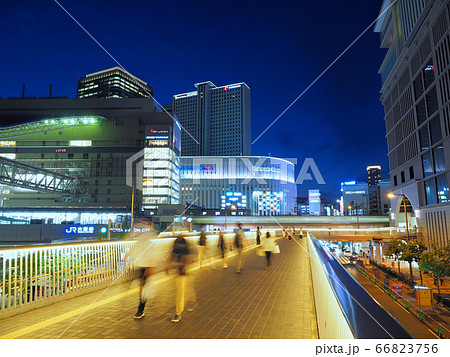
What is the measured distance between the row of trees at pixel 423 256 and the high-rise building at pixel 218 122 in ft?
430

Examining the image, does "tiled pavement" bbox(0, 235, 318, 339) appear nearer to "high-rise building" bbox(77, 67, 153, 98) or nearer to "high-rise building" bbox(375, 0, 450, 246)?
"high-rise building" bbox(375, 0, 450, 246)

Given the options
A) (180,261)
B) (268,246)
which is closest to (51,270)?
(180,261)

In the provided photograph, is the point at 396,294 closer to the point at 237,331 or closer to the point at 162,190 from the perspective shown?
the point at 237,331

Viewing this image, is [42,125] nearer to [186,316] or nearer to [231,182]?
[231,182]

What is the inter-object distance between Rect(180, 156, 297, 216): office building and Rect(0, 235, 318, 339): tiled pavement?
396 ft

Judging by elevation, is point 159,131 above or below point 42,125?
above

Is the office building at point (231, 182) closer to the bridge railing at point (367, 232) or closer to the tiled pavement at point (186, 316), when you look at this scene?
the bridge railing at point (367, 232)

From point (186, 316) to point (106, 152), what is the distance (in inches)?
3468

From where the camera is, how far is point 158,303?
6559mm

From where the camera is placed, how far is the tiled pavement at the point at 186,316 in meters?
4.70

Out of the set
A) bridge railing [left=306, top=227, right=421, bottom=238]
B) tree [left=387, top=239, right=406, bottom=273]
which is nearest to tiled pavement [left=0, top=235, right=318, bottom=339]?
tree [left=387, top=239, right=406, bottom=273]

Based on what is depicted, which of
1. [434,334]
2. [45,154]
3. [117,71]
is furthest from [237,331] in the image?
[117,71]

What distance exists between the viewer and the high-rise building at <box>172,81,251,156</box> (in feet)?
543

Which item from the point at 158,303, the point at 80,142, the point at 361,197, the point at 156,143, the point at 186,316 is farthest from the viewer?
the point at 361,197
